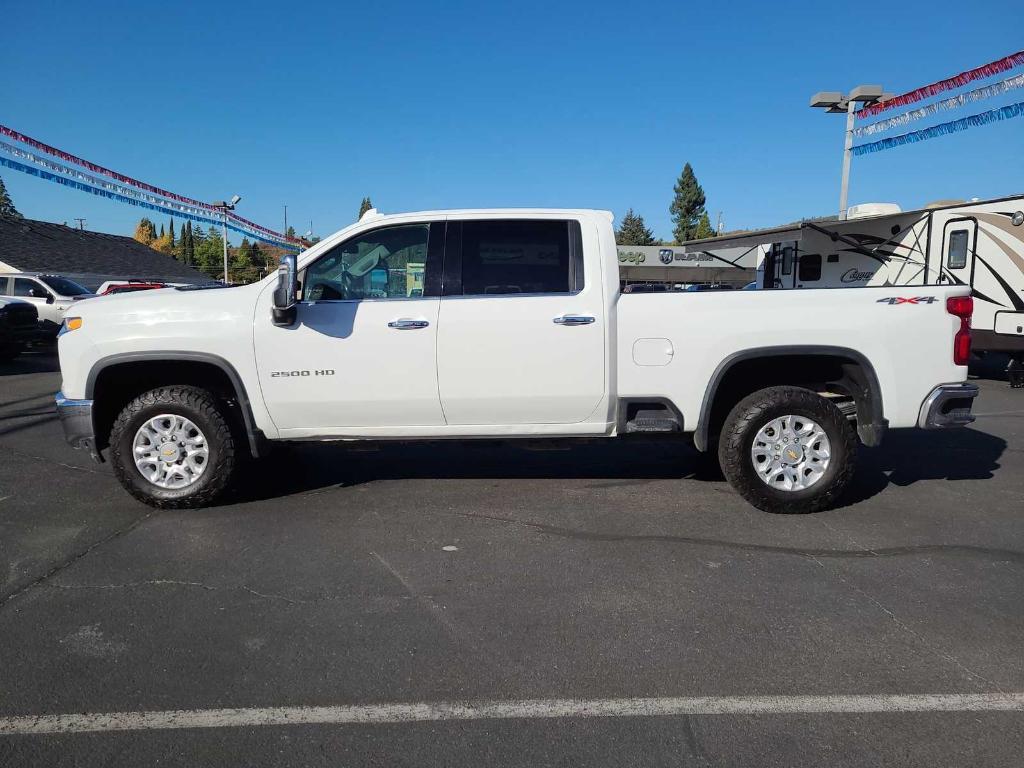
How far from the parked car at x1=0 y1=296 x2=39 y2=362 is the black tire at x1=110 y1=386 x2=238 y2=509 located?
1107 cm

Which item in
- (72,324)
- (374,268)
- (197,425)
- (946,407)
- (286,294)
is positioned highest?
(374,268)

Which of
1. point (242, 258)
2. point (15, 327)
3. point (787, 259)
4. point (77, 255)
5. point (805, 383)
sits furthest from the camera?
point (242, 258)

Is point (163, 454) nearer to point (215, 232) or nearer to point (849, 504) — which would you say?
point (849, 504)

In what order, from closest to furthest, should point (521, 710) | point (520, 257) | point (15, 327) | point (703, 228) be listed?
point (521, 710) < point (520, 257) < point (15, 327) < point (703, 228)

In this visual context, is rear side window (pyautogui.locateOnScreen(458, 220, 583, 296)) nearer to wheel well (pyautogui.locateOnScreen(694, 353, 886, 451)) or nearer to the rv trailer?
wheel well (pyautogui.locateOnScreen(694, 353, 886, 451))

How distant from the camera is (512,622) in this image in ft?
11.5

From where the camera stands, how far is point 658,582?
13.0 ft

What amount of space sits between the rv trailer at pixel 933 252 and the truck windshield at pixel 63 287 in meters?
15.8

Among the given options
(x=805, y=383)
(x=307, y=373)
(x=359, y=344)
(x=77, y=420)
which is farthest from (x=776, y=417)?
(x=77, y=420)

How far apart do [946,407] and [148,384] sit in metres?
5.60

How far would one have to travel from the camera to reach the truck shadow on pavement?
5812 millimetres

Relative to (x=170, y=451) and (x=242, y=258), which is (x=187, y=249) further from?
(x=170, y=451)

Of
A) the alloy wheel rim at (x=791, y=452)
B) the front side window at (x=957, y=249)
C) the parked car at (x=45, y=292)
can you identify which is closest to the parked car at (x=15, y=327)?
the parked car at (x=45, y=292)

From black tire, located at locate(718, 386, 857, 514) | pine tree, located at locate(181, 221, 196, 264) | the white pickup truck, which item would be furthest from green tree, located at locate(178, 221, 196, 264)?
black tire, located at locate(718, 386, 857, 514)
